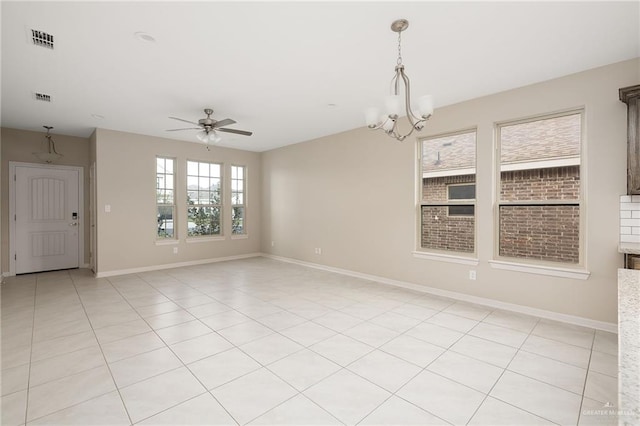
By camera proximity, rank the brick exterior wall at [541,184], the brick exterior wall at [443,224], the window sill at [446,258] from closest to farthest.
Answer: the brick exterior wall at [541,184]
the window sill at [446,258]
the brick exterior wall at [443,224]

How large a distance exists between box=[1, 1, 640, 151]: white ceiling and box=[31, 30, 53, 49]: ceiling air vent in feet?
0.21

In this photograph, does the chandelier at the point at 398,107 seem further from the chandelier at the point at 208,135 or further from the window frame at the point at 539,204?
the chandelier at the point at 208,135

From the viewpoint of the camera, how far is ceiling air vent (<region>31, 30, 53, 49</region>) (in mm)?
2630

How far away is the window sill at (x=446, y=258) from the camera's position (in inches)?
164

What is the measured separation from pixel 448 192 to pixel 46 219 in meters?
7.39

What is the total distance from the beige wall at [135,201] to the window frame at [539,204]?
574cm

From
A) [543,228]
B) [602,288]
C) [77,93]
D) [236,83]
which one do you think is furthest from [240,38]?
[602,288]

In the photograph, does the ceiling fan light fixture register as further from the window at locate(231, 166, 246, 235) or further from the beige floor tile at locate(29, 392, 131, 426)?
the beige floor tile at locate(29, 392, 131, 426)

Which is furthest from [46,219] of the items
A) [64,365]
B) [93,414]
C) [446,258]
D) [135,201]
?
[446,258]

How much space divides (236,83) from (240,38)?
1.02m

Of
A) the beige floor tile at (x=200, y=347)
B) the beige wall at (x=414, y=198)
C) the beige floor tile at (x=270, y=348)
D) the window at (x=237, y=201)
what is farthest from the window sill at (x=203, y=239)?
the beige floor tile at (x=270, y=348)

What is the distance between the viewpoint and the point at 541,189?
371 centimetres

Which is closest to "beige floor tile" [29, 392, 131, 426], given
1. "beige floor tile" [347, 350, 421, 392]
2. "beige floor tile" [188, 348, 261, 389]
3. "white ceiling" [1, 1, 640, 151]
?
"beige floor tile" [188, 348, 261, 389]

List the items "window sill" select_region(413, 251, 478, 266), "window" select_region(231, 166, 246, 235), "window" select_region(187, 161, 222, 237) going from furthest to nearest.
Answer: "window" select_region(231, 166, 246, 235)
"window" select_region(187, 161, 222, 237)
"window sill" select_region(413, 251, 478, 266)
